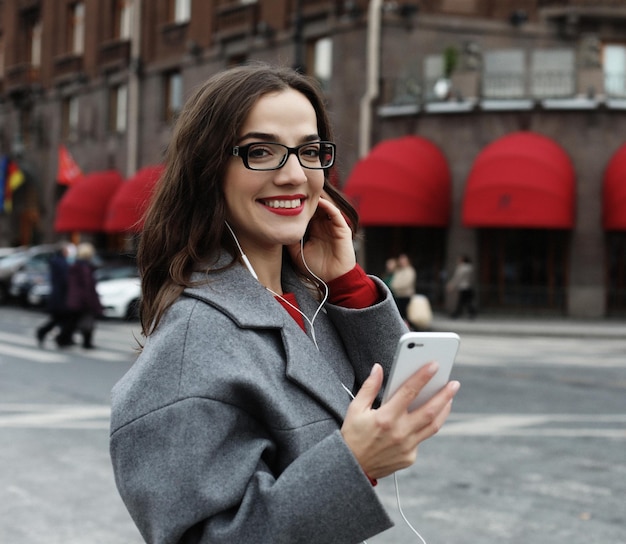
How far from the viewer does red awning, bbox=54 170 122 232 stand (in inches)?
1351

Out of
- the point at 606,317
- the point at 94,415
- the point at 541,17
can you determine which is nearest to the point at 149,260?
the point at 94,415

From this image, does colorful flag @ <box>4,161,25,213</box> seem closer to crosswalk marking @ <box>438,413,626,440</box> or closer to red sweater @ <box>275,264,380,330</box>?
crosswalk marking @ <box>438,413,626,440</box>

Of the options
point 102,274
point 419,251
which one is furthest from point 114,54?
point 419,251

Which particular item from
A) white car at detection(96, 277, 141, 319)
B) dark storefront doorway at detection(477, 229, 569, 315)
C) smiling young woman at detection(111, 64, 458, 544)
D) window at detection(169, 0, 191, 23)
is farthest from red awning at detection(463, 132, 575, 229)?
smiling young woman at detection(111, 64, 458, 544)

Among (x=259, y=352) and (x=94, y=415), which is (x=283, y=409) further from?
(x=94, y=415)

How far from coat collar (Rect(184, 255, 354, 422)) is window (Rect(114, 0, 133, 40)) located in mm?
35874

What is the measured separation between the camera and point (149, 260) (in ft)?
7.01

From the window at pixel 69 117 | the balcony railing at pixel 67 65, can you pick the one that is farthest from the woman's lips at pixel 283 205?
the balcony railing at pixel 67 65

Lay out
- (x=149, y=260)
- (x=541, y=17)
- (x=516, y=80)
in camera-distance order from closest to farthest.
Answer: (x=149, y=260) < (x=516, y=80) < (x=541, y=17)

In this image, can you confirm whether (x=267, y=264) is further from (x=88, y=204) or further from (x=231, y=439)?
(x=88, y=204)

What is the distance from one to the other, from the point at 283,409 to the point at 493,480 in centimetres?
509

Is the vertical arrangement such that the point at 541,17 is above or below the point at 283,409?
above

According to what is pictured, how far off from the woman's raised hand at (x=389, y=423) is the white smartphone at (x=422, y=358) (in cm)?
2

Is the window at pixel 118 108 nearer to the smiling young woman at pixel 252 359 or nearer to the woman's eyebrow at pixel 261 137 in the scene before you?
the smiling young woman at pixel 252 359
